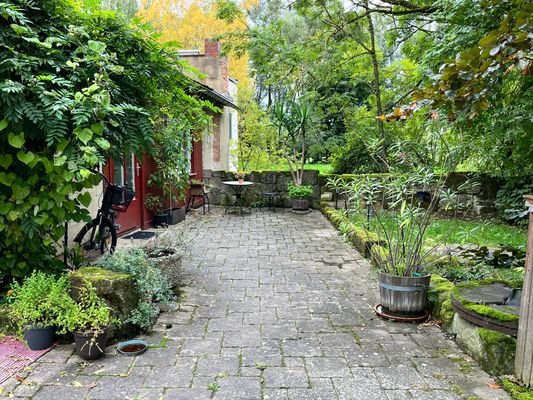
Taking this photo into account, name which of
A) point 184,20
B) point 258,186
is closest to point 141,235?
point 258,186

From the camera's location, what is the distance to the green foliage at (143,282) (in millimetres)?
3045

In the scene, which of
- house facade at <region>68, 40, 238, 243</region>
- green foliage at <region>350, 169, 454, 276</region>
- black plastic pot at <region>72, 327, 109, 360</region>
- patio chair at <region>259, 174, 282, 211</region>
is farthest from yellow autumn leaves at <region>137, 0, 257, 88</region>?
black plastic pot at <region>72, 327, 109, 360</region>

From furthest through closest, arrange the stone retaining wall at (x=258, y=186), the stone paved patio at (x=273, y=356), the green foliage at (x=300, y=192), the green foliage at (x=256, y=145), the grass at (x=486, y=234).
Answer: the green foliage at (x=256, y=145), the stone retaining wall at (x=258, y=186), the green foliage at (x=300, y=192), the grass at (x=486, y=234), the stone paved patio at (x=273, y=356)

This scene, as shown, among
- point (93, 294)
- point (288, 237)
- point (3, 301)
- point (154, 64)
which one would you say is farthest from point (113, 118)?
point (288, 237)

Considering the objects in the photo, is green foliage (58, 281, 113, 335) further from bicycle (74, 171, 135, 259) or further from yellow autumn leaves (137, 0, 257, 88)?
yellow autumn leaves (137, 0, 257, 88)

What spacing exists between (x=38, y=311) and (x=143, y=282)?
0.75 m

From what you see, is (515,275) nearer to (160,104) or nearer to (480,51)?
(480,51)

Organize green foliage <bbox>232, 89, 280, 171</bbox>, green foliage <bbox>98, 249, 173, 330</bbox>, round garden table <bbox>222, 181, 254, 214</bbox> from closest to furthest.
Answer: green foliage <bbox>98, 249, 173, 330</bbox> → round garden table <bbox>222, 181, 254, 214</bbox> → green foliage <bbox>232, 89, 280, 171</bbox>

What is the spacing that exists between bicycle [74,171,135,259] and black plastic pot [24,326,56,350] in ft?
6.23

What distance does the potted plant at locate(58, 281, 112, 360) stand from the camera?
262cm

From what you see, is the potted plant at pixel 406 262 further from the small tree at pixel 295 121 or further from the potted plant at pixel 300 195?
the small tree at pixel 295 121

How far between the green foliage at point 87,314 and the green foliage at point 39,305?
4 cm

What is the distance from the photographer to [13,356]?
2637 millimetres

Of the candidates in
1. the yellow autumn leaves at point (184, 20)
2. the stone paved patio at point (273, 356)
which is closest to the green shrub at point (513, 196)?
the stone paved patio at point (273, 356)
